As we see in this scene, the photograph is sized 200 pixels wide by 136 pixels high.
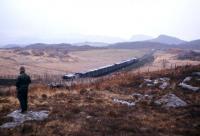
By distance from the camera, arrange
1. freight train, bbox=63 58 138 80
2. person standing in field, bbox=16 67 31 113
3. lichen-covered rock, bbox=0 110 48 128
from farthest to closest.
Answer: freight train, bbox=63 58 138 80
person standing in field, bbox=16 67 31 113
lichen-covered rock, bbox=0 110 48 128

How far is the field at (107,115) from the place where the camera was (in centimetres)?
1462

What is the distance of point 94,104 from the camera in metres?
21.1

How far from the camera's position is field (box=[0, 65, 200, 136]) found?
1462 centimetres

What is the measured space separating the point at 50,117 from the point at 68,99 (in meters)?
6.24

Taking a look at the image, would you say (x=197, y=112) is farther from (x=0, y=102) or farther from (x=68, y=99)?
(x=0, y=102)

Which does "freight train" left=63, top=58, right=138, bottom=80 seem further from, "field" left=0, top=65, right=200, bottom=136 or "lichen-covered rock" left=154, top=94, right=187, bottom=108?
"lichen-covered rock" left=154, top=94, right=187, bottom=108

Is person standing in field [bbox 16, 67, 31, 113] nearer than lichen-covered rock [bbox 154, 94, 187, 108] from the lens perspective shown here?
Yes

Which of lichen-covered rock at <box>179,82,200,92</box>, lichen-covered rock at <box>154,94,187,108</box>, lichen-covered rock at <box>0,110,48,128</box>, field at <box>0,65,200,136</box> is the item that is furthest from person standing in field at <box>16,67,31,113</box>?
lichen-covered rock at <box>179,82,200,92</box>

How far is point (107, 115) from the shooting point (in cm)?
1786

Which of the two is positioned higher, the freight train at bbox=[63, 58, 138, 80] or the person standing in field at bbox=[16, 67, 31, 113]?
the person standing in field at bbox=[16, 67, 31, 113]

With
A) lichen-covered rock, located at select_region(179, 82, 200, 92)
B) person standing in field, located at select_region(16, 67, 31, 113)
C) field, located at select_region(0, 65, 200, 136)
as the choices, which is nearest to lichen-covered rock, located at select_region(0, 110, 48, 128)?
field, located at select_region(0, 65, 200, 136)

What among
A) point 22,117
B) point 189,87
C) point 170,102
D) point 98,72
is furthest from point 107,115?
point 98,72

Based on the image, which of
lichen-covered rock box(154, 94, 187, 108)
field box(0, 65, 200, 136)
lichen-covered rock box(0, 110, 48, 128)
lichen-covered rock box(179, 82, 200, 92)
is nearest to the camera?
field box(0, 65, 200, 136)

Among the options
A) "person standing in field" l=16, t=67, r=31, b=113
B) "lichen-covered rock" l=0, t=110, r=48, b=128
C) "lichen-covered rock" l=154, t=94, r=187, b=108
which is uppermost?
"person standing in field" l=16, t=67, r=31, b=113
